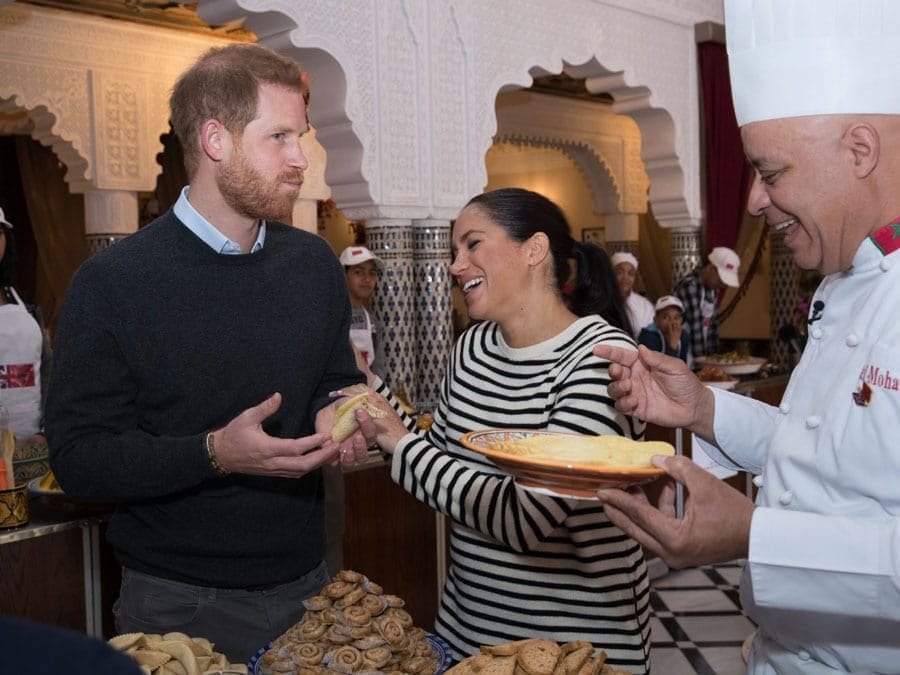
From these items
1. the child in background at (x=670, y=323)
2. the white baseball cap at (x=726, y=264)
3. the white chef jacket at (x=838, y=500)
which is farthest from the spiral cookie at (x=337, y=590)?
the white baseball cap at (x=726, y=264)

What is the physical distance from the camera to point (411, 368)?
5.68 m

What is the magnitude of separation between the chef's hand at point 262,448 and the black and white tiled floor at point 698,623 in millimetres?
2634

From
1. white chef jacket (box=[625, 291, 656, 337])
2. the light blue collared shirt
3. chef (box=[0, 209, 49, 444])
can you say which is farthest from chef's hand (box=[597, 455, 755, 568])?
white chef jacket (box=[625, 291, 656, 337])

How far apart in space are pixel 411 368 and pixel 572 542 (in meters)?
3.83

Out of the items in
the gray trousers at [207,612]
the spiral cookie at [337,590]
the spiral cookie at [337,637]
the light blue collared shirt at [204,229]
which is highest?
the light blue collared shirt at [204,229]

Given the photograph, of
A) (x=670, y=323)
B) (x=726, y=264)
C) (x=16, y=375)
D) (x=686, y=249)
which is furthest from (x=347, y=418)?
(x=686, y=249)

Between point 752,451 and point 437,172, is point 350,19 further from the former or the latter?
point 752,451

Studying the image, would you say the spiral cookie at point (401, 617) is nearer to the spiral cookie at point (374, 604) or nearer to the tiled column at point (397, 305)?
the spiral cookie at point (374, 604)

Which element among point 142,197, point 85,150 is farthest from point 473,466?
point 142,197

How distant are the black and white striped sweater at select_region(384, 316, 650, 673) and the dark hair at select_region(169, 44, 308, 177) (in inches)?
28.1

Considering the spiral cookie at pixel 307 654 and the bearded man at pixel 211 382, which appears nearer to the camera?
the spiral cookie at pixel 307 654

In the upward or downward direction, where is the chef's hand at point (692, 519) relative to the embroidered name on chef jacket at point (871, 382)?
downward

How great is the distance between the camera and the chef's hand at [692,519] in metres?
1.20

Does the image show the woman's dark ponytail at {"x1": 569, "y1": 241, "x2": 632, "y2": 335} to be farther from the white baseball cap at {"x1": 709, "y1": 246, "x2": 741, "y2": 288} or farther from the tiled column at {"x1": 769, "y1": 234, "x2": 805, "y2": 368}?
the tiled column at {"x1": 769, "y1": 234, "x2": 805, "y2": 368}
